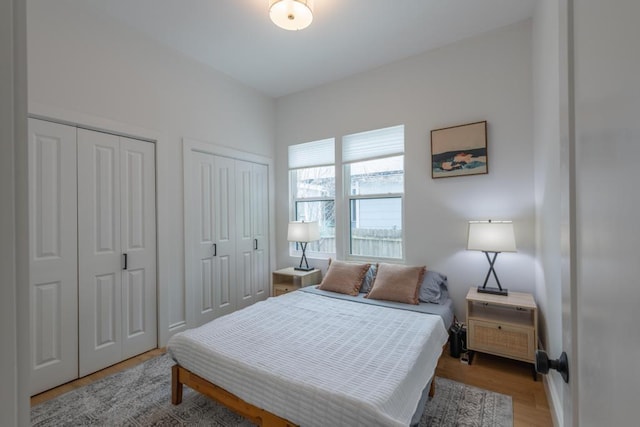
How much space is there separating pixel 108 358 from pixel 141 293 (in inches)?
23.4

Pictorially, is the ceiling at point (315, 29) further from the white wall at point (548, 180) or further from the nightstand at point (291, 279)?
the nightstand at point (291, 279)

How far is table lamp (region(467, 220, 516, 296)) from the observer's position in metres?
2.55

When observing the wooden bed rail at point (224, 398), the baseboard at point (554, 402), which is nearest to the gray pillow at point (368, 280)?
the wooden bed rail at point (224, 398)

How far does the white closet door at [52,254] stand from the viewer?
225cm

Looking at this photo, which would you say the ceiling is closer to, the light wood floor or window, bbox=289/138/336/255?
window, bbox=289/138/336/255

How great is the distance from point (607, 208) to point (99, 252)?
10.7 ft

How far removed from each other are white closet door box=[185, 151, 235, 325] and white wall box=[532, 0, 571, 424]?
3.23 m


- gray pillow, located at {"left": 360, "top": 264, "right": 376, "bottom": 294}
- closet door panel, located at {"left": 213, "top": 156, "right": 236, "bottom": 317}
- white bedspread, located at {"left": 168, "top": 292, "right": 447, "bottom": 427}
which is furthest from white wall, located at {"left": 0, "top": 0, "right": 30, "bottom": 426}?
closet door panel, located at {"left": 213, "top": 156, "right": 236, "bottom": 317}

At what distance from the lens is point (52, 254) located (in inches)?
92.0

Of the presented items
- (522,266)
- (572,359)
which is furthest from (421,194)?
(572,359)

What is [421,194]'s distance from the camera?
3.27 meters

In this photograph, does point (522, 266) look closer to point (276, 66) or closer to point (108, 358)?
point (276, 66)

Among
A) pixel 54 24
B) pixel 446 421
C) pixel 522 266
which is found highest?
pixel 54 24

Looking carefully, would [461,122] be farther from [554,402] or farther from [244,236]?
[244,236]
